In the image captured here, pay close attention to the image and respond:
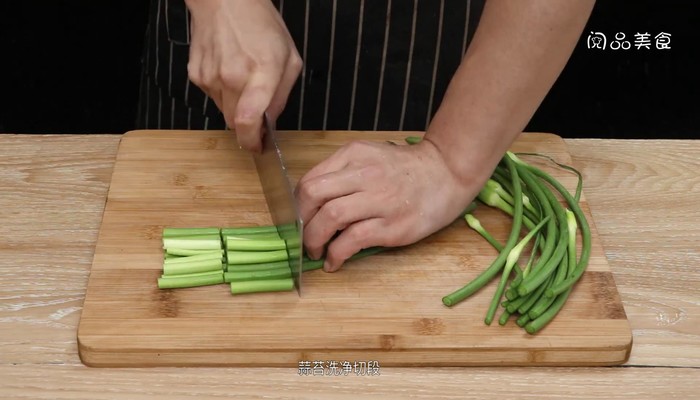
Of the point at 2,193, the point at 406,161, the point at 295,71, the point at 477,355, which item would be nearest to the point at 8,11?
the point at 2,193

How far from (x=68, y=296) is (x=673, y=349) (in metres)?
1.02

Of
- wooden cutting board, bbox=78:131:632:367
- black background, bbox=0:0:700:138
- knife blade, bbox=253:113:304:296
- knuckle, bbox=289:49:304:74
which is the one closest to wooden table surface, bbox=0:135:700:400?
wooden cutting board, bbox=78:131:632:367

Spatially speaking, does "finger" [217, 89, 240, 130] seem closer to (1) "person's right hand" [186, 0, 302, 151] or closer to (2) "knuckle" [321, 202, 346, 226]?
(1) "person's right hand" [186, 0, 302, 151]

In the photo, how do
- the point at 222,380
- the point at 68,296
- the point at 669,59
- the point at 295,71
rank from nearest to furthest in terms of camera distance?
1. the point at 222,380
2. the point at 68,296
3. the point at 295,71
4. the point at 669,59

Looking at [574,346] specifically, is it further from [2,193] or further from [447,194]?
[2,193]

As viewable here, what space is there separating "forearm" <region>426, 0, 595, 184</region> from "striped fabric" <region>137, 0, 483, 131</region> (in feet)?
1.31

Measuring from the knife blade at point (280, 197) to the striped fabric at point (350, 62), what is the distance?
1.04 feet

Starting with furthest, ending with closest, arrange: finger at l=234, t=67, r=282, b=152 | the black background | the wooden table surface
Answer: the black background, finger at l=234, t=67, r=282, b=152, the wooden table surface

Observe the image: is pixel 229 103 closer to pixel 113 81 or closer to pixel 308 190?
pixel 308 190

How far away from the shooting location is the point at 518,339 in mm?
1646

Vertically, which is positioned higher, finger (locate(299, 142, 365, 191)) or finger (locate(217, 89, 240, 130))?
finger (locate(217, 89, 240, 130))

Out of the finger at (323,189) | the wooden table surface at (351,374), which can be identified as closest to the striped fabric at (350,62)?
the wooden table surface at (351,374)

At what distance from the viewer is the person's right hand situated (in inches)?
71.4

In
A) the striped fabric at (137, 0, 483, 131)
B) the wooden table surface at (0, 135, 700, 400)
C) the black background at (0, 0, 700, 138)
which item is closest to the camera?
the wooden table surface at (0, 135, 700, 400)
